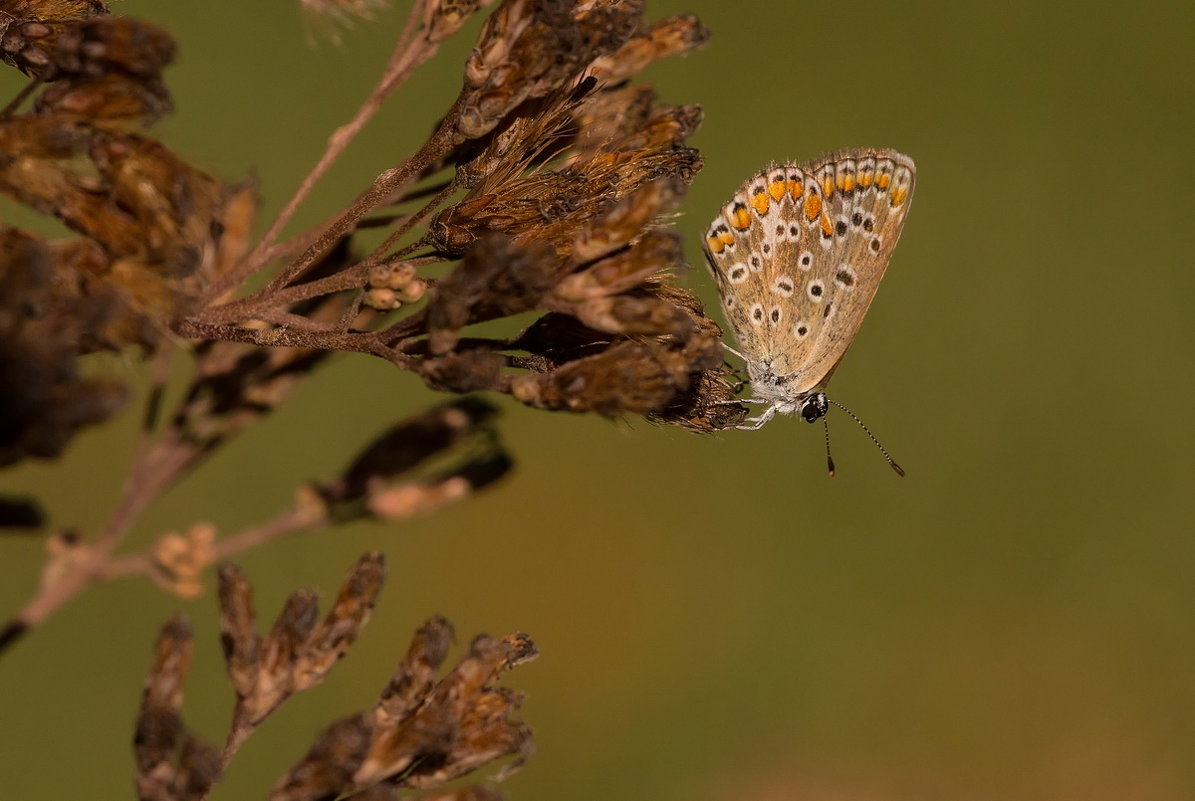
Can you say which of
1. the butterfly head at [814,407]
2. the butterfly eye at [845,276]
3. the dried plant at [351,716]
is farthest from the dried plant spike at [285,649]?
the butterfly head at [814,407]

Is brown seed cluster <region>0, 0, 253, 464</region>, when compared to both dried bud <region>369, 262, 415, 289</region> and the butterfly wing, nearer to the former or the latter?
dried bud <region>369, 262, 415, 289</region>

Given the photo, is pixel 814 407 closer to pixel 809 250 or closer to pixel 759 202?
pixel 809 250

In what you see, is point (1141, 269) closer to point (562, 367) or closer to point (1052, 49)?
point (1052, 49)

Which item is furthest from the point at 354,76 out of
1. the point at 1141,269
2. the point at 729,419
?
the point at 1141,269

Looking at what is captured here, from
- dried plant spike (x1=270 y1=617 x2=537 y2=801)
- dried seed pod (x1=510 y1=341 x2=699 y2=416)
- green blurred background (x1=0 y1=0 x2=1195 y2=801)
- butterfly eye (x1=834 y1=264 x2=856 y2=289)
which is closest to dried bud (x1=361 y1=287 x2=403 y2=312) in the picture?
dried seed pod (x1=510 y1=341 x2=699 y2=416)

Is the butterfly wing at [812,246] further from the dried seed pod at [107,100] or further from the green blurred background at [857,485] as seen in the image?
the green blurred background at [857,485]

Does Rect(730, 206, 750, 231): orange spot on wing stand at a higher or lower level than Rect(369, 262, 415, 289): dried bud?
higher

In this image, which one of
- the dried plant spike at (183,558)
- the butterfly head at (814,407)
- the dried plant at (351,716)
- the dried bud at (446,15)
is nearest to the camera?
the dried plant at (351,716)
